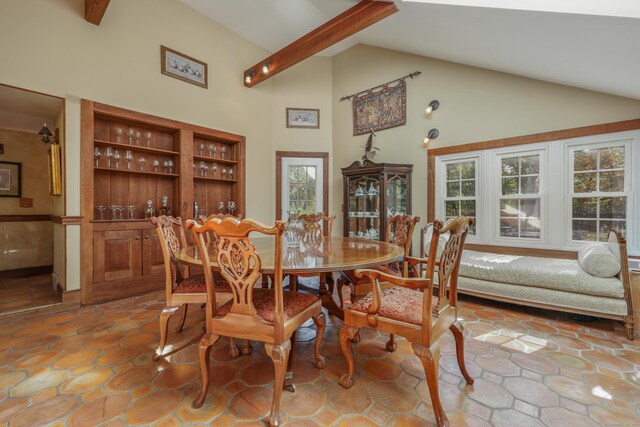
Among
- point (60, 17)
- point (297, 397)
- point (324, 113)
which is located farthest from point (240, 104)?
point (297, 397)

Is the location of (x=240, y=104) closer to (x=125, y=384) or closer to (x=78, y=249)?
(x=78, y=249)

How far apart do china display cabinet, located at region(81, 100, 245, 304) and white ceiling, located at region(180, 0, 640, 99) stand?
6.30ft

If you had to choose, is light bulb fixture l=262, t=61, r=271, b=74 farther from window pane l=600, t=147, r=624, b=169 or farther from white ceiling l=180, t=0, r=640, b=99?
window pane l=600, t=147, r=624, b=169

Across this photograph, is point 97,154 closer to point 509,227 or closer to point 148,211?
point 148,211

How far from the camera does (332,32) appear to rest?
335 centimetres

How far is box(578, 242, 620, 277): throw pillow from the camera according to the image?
2352 mm

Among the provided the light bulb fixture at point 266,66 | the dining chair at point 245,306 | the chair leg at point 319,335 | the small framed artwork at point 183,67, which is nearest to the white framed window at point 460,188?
the chair leg at point 319,335

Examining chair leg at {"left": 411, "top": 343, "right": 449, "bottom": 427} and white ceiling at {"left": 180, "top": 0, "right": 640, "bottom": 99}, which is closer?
chair leg at {"left": 411, "top": 343, "right": 449, "bottom": 427}

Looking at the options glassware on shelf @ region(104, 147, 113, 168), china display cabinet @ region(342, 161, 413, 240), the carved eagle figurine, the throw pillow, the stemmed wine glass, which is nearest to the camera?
the throw pillow

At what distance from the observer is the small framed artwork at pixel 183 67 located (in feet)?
11.9

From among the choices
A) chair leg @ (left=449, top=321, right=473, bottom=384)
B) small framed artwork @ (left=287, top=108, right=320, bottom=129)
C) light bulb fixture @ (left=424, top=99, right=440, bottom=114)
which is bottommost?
chair leg @ (left=449, top=321, right=473, bottom=384)

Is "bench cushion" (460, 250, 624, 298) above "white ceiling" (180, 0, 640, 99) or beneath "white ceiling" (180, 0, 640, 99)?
beneath

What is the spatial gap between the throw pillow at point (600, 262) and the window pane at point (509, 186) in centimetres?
118

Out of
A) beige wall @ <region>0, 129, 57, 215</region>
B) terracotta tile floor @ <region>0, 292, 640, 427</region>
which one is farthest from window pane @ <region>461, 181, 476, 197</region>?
beige wall @ <region>0, 129, 57, 215</region>
